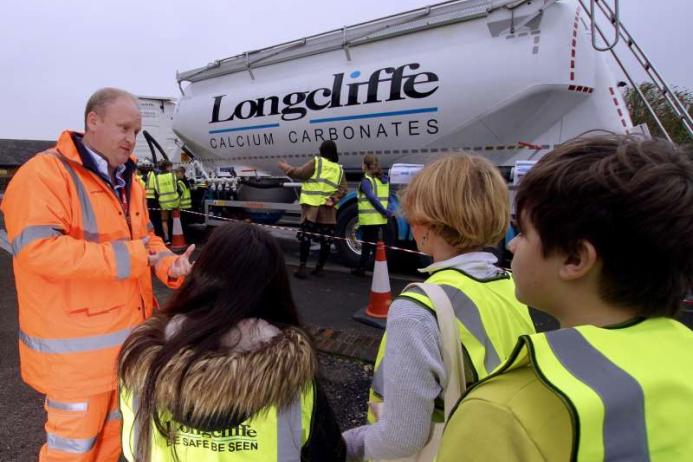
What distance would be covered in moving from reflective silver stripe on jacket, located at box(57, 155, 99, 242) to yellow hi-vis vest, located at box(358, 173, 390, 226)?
13.3 ft

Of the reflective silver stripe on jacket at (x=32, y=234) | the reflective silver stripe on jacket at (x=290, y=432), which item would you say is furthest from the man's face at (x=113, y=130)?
the reflective silver stripe on jacket at (x=290, y=432)

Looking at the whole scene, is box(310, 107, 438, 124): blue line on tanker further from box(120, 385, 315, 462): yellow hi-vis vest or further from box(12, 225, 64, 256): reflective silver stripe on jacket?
box(120, 385, 315, 462): yellow hi-vis vest

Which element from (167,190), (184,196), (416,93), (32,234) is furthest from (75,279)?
(184,196)

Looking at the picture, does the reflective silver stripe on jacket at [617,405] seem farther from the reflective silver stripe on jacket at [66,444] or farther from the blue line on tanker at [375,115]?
the blue line on tanker at [375,115]

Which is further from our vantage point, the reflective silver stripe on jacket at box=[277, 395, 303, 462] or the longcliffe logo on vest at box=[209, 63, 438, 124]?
the longcliffe logo on vest at box=[209, 63, 438, 124]

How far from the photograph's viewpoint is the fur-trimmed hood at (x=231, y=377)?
3.31ft

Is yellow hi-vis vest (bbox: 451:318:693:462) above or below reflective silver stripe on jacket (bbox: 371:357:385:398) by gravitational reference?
above

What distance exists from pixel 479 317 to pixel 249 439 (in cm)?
64

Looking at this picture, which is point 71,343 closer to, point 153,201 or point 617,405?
point 617,405

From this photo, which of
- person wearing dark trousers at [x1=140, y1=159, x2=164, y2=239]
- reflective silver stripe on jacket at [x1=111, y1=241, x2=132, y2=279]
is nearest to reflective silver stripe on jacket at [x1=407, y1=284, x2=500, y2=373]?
reflective silver stripe on jacket at [x1=111, y1=241, x2=132, y2=279]

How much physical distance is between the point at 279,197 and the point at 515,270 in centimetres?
699

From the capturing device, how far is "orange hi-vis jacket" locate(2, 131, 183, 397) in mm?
1670

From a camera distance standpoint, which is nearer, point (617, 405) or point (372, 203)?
point (617, 405)

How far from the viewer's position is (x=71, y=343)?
174cm
